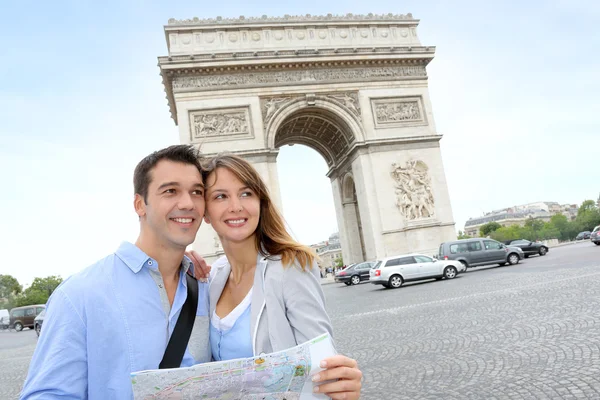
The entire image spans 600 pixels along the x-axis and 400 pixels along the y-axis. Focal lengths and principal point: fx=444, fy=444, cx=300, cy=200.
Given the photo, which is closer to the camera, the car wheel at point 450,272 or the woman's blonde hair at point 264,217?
the woman's blonde hair at point 264,217

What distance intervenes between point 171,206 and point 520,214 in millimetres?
111942

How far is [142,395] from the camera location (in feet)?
3.96

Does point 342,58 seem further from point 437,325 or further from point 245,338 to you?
point 245,338

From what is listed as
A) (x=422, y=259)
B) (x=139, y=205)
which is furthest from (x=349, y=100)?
(x=139, y=205)

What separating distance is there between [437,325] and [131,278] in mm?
5634

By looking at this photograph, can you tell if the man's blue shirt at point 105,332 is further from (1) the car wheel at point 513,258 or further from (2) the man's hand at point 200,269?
(1) the car wheel at point 513,258

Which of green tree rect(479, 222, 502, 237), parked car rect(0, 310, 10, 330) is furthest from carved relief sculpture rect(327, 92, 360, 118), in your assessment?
green tree rect(479, 222, 502, 237)

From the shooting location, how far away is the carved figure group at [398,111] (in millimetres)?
20641

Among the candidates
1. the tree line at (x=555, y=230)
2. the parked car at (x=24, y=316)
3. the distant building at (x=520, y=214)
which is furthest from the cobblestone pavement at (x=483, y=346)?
the distant building at (x=520, y=214)

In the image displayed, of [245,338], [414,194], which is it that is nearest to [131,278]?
[245,338]

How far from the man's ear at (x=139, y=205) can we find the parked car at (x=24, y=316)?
27.6 metres

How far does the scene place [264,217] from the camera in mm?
1952

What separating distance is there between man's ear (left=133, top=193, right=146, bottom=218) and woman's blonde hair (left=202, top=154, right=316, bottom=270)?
28cm

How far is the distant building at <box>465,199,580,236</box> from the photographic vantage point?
10031 centimetres
